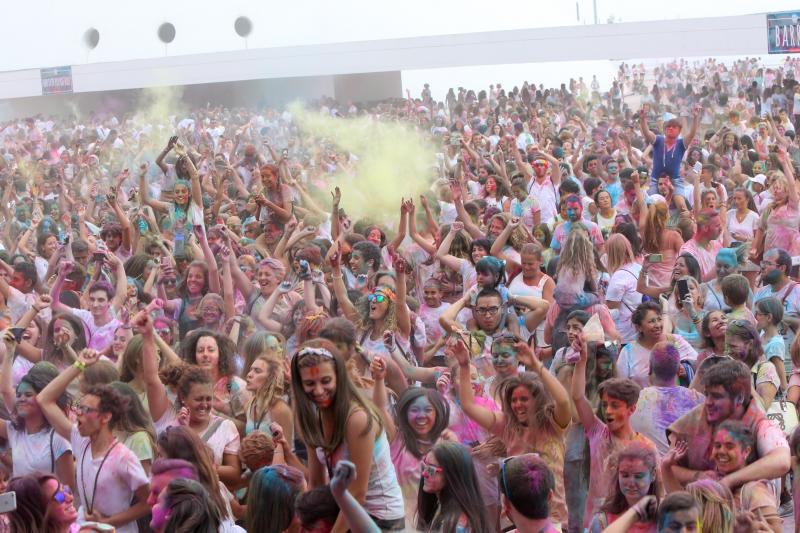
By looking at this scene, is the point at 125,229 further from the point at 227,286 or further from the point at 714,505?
the point at 714,505

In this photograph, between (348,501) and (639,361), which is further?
(639,361)

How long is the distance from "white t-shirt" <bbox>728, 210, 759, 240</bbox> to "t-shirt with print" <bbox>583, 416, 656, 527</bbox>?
5220 mm

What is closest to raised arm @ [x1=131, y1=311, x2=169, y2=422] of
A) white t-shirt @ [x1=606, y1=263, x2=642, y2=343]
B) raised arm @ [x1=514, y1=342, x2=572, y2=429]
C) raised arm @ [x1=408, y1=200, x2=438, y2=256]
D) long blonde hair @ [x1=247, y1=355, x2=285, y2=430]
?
long blonde hair @ [x1=247, y1=355, x2=285, y2=430]

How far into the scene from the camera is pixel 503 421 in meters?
5.46

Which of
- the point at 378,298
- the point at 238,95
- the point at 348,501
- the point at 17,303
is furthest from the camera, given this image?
the point at 238,95

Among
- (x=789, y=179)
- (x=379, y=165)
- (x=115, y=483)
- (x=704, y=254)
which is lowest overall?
(x=115, y=483)

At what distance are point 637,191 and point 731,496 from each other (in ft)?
19.4

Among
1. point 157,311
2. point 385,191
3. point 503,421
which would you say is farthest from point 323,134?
point 503,421

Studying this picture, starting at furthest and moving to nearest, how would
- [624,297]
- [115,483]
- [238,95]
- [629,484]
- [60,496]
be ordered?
[238,95] → [624,297] → [115,483] → [629,484] → [60,496]

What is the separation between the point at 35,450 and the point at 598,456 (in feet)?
8.33

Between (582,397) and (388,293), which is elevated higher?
(388,293)

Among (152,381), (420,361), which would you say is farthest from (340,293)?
(152,381)

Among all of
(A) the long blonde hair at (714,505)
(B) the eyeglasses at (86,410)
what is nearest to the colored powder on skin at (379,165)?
(B) the eyeglasses at (86,410)

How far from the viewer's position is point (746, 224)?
1020cm
